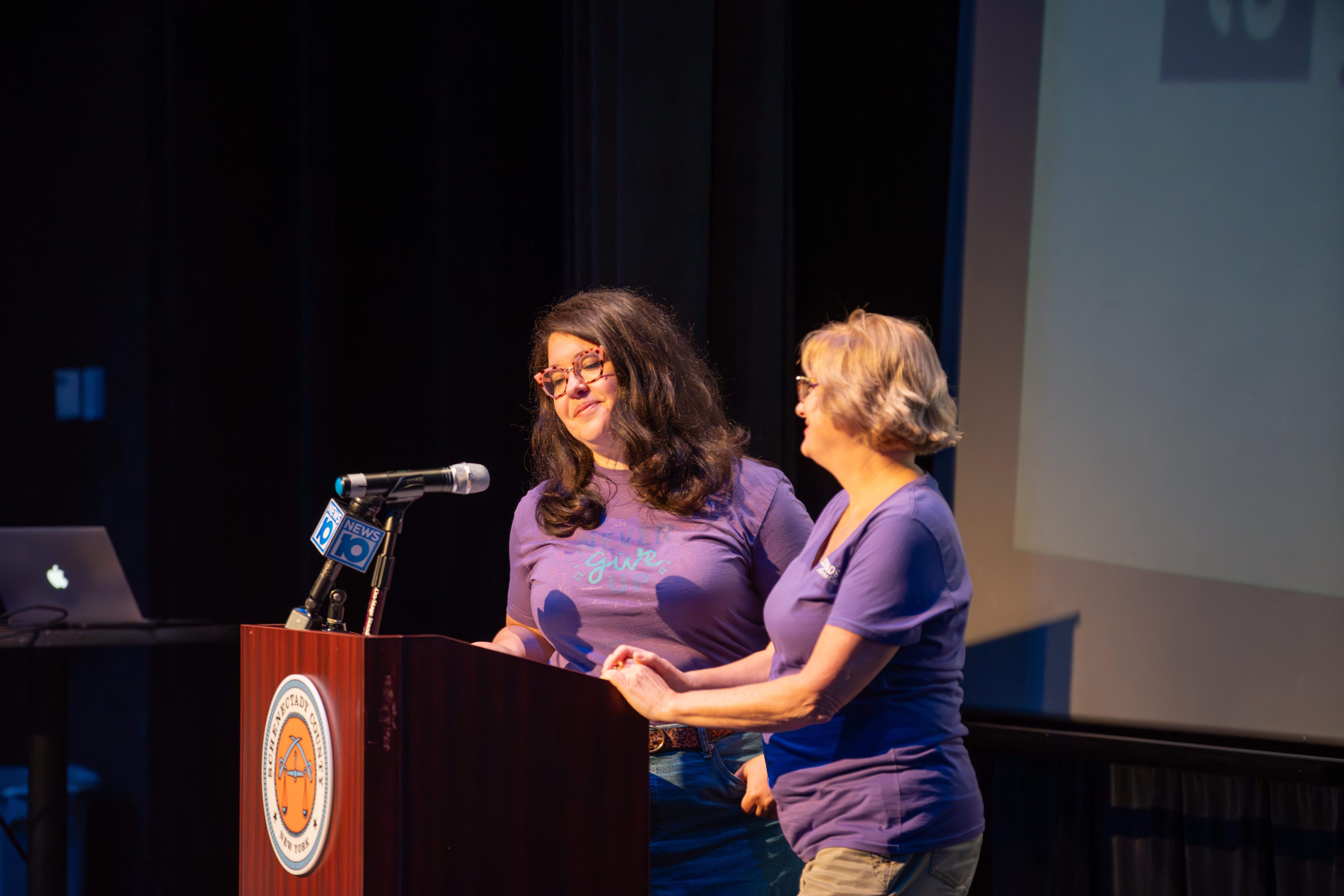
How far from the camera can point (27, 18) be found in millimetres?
3186

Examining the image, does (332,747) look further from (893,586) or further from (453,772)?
(893,586)

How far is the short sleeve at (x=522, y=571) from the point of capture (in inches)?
70.2

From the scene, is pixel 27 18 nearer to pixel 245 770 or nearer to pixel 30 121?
pixel 30 121

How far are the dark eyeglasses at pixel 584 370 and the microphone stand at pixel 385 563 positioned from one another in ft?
1.39

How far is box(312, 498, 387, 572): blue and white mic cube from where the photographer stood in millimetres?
1313

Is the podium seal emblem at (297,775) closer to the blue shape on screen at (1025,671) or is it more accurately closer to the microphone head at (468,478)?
the microphone head at (468,478)

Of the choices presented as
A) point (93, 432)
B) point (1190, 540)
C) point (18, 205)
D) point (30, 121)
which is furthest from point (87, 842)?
point (1190, 540)

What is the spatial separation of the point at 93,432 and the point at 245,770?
7.09 ft

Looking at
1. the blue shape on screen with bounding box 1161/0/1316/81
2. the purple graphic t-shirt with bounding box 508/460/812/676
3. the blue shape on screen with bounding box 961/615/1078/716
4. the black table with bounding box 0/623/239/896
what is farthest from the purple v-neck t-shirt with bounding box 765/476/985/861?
the black table with bounding box 0/623/239/896

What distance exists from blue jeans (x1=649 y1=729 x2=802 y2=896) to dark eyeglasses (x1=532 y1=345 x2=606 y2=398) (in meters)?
0.58

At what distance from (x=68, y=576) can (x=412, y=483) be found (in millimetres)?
1757

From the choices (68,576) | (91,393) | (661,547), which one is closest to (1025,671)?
(661,547)

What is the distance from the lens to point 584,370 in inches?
69.2

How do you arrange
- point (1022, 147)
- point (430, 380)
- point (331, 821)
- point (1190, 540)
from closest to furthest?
point (331, 821), point (1190, 540), point (1022, 147), point (430, 380)
